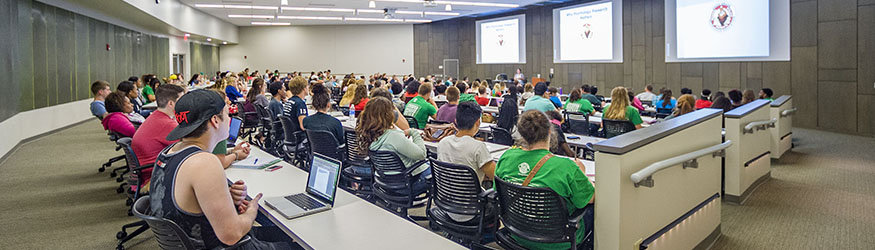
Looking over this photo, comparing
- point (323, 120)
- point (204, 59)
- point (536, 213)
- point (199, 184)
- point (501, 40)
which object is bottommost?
point (536, 213)

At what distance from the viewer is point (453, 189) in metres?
3.22

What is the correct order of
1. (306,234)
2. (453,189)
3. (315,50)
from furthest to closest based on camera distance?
1. (315,50)
2. (453,189)
3. (306,234)

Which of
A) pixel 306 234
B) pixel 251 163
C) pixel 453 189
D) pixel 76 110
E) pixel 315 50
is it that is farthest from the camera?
pixel 315 50

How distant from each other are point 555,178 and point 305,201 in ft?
4.19

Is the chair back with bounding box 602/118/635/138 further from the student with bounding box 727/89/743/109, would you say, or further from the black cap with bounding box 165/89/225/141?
the black cap with bounding box 165/89/225/141

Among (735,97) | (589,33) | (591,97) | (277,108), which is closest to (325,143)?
(277,108)

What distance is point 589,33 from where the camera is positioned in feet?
52.3

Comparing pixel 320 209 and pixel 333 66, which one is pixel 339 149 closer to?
pixel 320 209

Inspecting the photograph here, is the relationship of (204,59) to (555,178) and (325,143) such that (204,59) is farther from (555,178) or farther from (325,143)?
(555,178)

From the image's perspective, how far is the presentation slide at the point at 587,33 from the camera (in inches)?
604

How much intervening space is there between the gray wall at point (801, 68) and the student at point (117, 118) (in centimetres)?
1136

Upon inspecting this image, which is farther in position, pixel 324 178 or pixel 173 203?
pixel 324 178

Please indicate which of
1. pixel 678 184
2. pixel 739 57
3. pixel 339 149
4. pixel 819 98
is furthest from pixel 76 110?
pixel 819 98

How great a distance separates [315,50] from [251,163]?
22138mm
